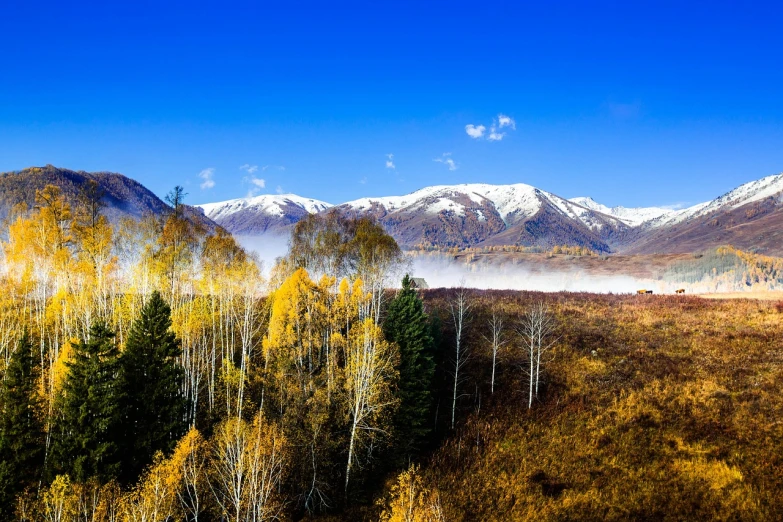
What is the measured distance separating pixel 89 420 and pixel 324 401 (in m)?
15.5

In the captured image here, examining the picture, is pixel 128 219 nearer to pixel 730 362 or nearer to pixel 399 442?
pixel 399 442

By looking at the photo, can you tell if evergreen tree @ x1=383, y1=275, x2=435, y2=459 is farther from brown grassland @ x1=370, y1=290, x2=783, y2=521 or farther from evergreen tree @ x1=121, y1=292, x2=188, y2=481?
evergreen tree @ x1=121, y1=292, x2=188, y2=481

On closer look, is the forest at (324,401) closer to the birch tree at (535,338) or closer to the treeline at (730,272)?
the birch tree at (535,338)

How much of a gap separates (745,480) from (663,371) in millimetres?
15171

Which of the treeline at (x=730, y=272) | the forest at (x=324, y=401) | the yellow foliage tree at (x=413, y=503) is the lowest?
the yellow foliage tree at (x=413, y=503)

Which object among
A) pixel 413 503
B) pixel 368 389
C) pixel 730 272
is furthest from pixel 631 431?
pixel 730 272

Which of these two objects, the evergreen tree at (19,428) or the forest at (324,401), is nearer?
the evergreen tree at (19,428)

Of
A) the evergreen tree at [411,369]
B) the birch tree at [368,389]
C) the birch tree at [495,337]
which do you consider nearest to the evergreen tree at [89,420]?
the birch tree at [368,389]

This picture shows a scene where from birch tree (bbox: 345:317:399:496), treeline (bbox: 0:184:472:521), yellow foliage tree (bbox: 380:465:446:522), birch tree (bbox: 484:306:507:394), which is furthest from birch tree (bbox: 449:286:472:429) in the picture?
yellow foliage tree (bbox: 380:465:446:522)

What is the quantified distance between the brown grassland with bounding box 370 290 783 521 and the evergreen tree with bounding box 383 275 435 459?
8.32ft

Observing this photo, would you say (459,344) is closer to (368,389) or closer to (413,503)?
(368,389)

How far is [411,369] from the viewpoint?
37.5 meters

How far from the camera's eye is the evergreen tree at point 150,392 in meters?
29.3

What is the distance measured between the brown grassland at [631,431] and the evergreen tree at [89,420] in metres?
17.4
